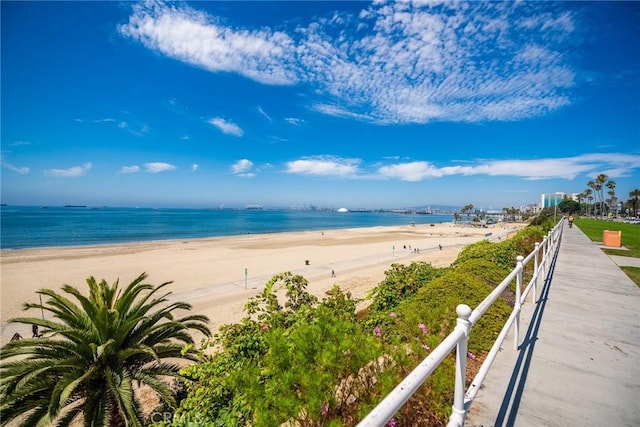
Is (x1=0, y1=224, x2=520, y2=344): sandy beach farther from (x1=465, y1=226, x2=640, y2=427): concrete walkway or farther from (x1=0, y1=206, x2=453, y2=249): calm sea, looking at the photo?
(x1=0, y1=206, x2=453, y2=249): calm sea

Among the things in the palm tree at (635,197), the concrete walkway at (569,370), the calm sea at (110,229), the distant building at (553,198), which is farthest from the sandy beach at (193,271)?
the palm tree at (635,197)

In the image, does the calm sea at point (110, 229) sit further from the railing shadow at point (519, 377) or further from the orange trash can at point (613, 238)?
the orange trash can at point (613, 238)

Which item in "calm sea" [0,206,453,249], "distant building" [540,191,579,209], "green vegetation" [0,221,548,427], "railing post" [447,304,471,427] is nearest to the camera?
"railing post" [447,304,471,427]

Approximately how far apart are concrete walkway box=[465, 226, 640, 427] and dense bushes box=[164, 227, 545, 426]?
20.7 inches

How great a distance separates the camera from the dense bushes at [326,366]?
2.26 metres

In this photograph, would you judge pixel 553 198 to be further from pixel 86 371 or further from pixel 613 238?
pixel 86 371

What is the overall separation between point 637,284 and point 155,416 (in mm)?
11525

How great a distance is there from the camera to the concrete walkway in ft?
9.14

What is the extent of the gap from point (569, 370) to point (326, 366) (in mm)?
3258

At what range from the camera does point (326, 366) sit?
7.70ft

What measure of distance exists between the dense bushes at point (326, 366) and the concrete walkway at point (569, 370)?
0.53m

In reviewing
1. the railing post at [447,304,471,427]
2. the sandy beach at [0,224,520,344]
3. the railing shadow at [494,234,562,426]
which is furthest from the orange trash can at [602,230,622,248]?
the railing post at [447,304,471,427]

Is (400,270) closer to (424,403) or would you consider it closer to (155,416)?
(424,403)

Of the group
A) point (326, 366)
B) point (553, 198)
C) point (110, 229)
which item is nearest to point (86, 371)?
point (326, 366)
